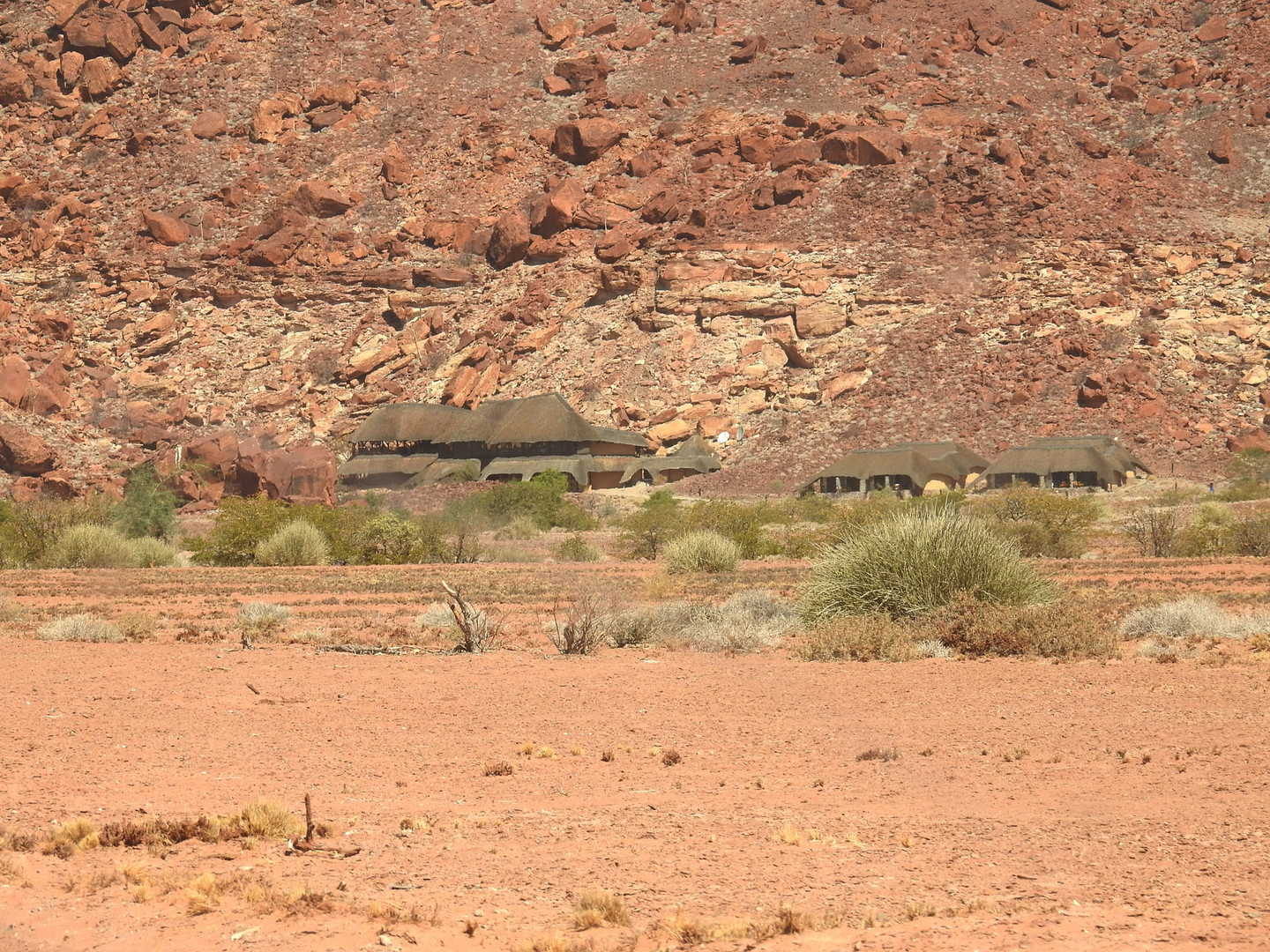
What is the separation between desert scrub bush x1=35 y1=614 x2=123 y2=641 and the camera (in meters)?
17.7

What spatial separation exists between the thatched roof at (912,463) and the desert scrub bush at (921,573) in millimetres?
33919

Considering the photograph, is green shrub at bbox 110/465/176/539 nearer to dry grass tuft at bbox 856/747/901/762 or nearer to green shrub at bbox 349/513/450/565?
green shrub at bbox 349/513/450/565

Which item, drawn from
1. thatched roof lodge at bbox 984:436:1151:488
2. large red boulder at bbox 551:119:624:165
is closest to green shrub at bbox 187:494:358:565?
thatched roof lodge at bbox 984:436:1151:488

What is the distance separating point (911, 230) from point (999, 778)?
192 ft

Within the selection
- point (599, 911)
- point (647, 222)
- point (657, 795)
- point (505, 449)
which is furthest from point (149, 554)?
point (647, 222)

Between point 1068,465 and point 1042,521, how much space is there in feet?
56.4

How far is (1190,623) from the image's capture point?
16484mm

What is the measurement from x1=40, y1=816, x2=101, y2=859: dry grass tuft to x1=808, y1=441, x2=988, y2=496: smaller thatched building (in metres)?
43.9

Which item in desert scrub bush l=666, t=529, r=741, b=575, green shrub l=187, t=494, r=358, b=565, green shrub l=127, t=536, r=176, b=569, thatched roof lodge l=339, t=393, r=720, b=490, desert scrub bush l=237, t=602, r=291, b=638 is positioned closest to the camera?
desert scrub bush l=237, t=602, r=291, b=638

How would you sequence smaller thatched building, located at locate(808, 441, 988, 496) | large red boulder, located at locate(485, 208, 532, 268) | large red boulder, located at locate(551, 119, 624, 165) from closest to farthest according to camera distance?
smaller thatched building, located at locate(808, 441, 988, 496), large red boulder, located at locate(485, 208, 532, 268), large red boulder, located at locate(551, 119, 624, 165)

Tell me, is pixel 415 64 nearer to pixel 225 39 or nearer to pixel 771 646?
pixel 225 39

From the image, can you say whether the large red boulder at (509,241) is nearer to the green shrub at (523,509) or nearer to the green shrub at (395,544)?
the green shrub at (523,509)

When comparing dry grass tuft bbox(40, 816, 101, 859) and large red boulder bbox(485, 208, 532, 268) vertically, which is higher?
large red boulder bbox(485, 208, 532, 268)

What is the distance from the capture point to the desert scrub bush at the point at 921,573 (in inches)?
669
